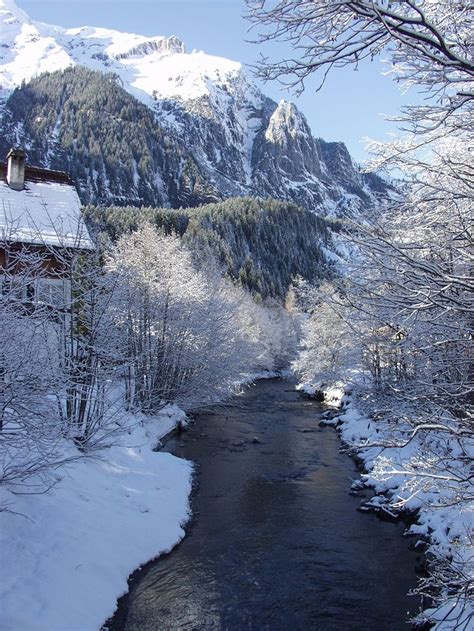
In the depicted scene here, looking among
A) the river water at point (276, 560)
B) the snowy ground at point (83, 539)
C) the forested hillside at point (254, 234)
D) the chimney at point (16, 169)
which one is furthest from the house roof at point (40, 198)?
the forested hillside at point (254, 234)

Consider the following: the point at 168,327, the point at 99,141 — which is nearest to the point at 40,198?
the point at 168,327

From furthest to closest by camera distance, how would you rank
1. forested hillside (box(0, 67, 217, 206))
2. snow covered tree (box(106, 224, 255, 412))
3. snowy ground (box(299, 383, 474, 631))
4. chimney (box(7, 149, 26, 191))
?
1. forested hillside (box(0, 67, 217, 206))
2. snow covered tree (box(106, 224, 255, 412))
3. chimney (box(7, 149, 26, 191))
4. snowy ground (box(299, 383, 474, 631))

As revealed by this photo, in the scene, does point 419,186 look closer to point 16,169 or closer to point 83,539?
point 83,539

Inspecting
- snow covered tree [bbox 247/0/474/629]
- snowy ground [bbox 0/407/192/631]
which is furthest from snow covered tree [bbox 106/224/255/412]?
snow covered tree [bbox 247/0/474/629]

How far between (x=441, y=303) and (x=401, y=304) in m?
0.35

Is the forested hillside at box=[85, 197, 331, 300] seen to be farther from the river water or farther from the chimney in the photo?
the river water

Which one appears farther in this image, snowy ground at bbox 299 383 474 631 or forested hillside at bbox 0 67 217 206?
forested hillside at bbox 0 67 217 206

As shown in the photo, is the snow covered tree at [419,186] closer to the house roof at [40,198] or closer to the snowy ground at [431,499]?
the snowy ground at [431,499]

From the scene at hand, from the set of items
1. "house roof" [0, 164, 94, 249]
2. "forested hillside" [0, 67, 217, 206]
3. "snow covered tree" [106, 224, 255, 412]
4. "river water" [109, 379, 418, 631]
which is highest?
"forested hillside" [0, 67, 217, 206]

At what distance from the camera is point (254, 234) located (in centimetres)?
13725

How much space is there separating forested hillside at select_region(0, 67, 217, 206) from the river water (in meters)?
151

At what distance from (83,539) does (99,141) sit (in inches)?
7244

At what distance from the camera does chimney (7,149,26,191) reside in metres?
22.9

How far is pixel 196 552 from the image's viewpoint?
1189cm
